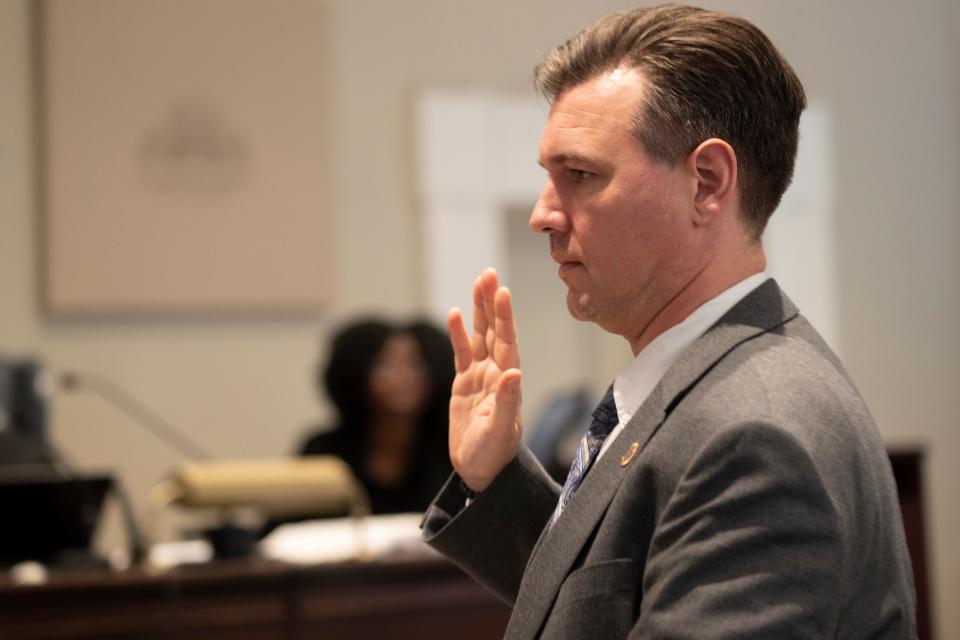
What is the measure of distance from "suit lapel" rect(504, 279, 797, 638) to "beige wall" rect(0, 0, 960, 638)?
15.2 feet

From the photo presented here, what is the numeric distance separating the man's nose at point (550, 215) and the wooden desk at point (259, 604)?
2.11 meters

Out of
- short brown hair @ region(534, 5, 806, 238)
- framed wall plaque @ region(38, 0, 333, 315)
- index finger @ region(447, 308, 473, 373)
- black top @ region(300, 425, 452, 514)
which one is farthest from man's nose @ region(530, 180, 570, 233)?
framed wall plaque @ region(38, 0, 333, 315)

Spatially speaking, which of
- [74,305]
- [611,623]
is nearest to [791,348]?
[611,623]

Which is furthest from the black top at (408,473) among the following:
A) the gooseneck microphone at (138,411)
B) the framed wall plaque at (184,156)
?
the framed wall plaque at (184,156)

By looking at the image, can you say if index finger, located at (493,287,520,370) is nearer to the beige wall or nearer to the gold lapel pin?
the gold lapel pin

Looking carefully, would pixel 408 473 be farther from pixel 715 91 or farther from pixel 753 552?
pixel 753 552

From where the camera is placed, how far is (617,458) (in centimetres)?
140

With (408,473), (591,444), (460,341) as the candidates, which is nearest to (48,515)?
(408,473)

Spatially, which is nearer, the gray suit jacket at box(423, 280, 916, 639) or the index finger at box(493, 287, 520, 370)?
the gray suit jacket at box(423, 280, 916, 639)

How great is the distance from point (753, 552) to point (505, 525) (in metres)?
0.53

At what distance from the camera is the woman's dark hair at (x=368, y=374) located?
4.89 metres

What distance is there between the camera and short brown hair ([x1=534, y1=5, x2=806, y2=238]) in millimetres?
1427

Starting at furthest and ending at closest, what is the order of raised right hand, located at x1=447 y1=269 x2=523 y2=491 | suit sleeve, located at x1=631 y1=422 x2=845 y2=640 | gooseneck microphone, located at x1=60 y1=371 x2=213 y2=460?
gooseneck microphone, located at x1=60 y1=371 x2=213 y2=460
raised right hand, located at x1=447 y1=269 x2=523 y2=491
suit sleeve, located at x1=631 y1=422 x2=845 y2=640

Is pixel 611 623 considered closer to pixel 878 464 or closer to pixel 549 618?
pixel 549 618
